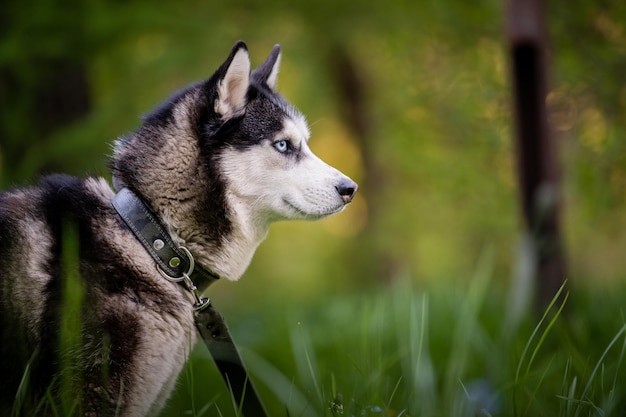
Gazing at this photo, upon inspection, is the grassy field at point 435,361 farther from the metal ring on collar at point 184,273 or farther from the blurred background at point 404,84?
the blurred background at point 404,84

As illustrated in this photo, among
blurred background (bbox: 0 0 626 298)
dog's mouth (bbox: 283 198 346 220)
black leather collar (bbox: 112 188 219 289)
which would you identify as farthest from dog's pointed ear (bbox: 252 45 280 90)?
black leather collar (bbox: 112 188 219 289)

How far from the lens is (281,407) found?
3.12 m

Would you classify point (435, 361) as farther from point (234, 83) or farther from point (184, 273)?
point (234, 83)

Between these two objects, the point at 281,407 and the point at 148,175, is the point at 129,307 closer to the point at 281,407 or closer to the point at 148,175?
the point at 148,175

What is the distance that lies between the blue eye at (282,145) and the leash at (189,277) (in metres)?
0.63

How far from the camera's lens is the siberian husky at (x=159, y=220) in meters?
1.85

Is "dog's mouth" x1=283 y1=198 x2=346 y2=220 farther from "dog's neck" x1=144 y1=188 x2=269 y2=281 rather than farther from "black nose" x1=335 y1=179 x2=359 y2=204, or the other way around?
"dog's neck" x1=144 y1=188 x2=269 y2=281

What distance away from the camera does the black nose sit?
2.42 meters

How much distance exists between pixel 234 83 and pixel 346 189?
660 mm

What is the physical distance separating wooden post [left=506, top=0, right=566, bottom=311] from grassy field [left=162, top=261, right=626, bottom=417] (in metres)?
0.24

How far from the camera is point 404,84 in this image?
18.1 ft

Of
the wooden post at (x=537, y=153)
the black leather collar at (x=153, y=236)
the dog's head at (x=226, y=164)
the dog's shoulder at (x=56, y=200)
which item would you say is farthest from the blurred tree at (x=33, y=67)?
the wooden post at (x=537, y=153)

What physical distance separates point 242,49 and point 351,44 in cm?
663

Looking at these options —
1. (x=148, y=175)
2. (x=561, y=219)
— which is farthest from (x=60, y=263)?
(x=561, y=219)
